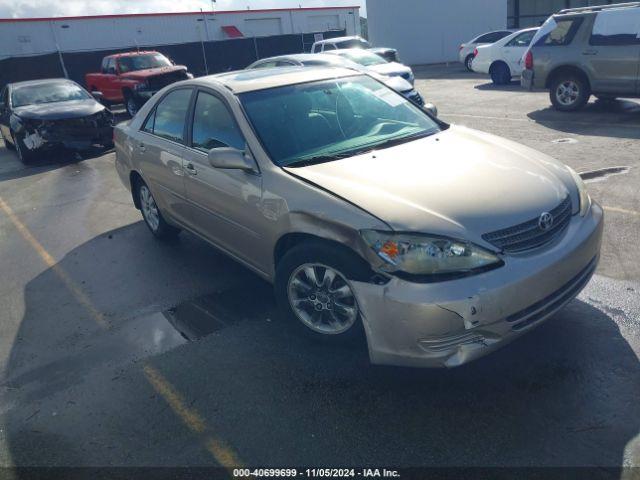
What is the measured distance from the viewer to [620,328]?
3.60 meters

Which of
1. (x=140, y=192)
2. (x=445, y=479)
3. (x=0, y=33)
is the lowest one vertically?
(x=445, y=479)

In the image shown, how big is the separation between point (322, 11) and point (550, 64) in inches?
1228

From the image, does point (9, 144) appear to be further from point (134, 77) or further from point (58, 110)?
point (134, 77)

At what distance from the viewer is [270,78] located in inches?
177

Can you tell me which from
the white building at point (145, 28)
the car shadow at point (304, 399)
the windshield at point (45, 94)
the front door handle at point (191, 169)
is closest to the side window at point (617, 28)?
the car shadow at point (304, 399)

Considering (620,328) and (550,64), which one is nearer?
(620,328)

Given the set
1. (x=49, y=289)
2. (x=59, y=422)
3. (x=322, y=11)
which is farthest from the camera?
(x=322, y=11)

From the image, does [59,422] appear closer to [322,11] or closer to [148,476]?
[148,476]

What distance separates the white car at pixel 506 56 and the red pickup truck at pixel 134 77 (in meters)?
8.84

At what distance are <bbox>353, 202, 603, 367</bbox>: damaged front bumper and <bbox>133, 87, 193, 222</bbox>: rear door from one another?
8.06ft

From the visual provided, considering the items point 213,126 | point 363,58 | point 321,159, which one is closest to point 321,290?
point 321,159

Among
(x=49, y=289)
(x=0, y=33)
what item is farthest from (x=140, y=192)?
(x=0, y=33)

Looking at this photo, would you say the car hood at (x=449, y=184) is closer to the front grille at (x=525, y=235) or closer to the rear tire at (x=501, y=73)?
the front grille at (x=525, y=235)

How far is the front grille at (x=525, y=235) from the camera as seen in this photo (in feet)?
9.81
